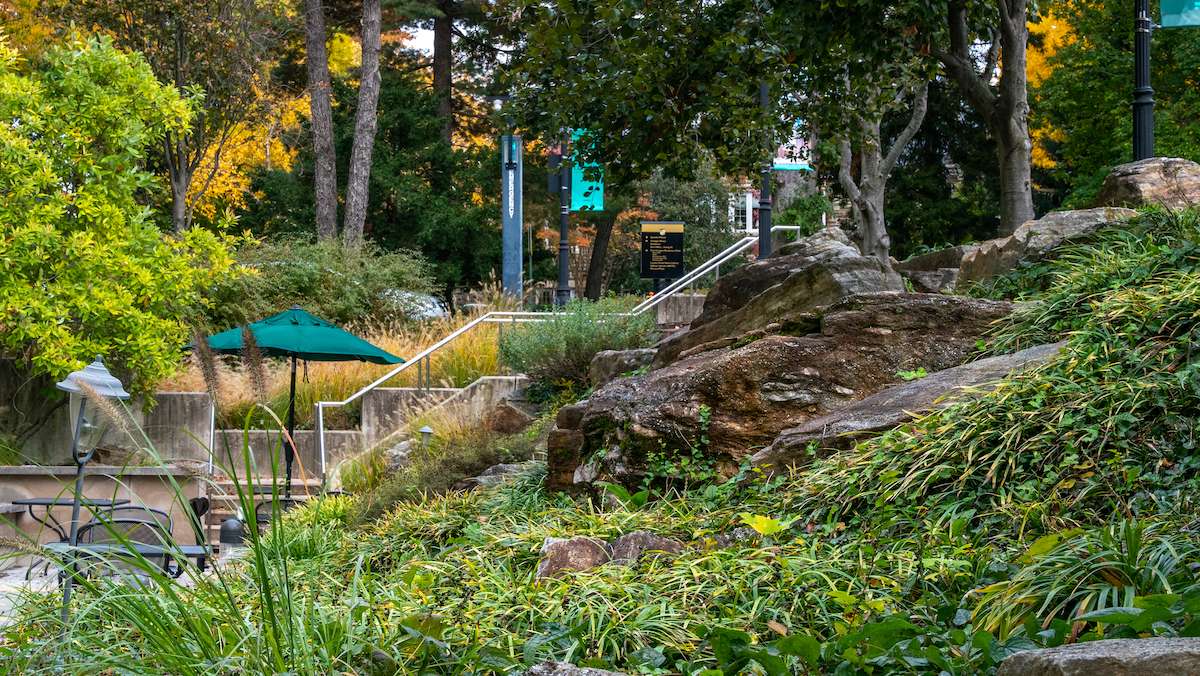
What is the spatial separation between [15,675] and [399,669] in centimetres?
154

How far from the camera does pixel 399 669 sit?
3.87 meters

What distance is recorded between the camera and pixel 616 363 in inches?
450

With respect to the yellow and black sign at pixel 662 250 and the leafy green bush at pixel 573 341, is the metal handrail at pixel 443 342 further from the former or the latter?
the yellow and black sign at pixel 662 250

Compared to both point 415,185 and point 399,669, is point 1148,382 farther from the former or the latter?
point 415,185

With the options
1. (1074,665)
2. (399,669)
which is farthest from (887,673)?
(399,669)

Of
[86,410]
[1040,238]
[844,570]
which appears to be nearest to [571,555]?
[844,570]

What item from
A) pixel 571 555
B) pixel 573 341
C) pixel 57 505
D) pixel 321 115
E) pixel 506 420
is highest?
pixel 321 115

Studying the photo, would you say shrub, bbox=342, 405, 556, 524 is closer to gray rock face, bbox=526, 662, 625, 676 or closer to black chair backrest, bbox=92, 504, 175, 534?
black chair backrest, bbox=92, 504, 175, 534

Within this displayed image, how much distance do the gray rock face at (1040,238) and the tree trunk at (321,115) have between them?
19.1 metres

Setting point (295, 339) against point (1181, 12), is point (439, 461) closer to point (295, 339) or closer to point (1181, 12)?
point (295, 339)

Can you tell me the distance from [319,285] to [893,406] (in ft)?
51.1

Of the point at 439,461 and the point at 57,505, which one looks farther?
the point at 57,505

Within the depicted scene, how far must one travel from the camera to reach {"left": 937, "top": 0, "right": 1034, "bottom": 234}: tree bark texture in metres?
10.6

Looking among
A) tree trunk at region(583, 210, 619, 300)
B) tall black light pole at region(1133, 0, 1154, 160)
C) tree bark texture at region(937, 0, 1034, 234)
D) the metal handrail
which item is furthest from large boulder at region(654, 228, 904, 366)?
tree trunk at region(583, 210, 619, 300)
